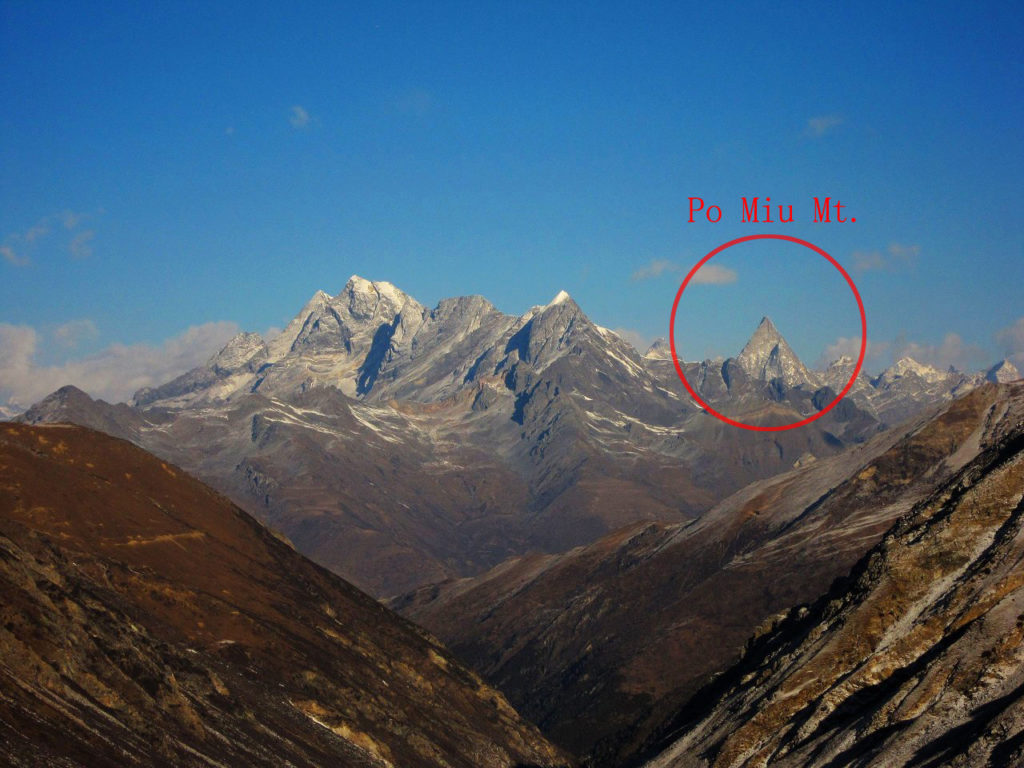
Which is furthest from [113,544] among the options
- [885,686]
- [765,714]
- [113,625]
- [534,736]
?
[885,686]

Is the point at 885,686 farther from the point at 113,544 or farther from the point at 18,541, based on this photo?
the point at 113,544

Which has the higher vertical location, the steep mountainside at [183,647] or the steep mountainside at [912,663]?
the steep mountainside at [912,663]

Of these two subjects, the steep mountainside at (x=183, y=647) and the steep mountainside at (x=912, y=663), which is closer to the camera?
the steep mountainside at (x=912, y=663)

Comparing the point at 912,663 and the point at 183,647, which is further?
the point at 183,647

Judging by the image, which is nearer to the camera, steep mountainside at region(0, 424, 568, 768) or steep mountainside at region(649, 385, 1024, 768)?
steep mountainside at region(649, 385, 1024, 768)

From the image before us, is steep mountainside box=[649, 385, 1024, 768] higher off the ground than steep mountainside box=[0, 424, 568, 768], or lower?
higher
